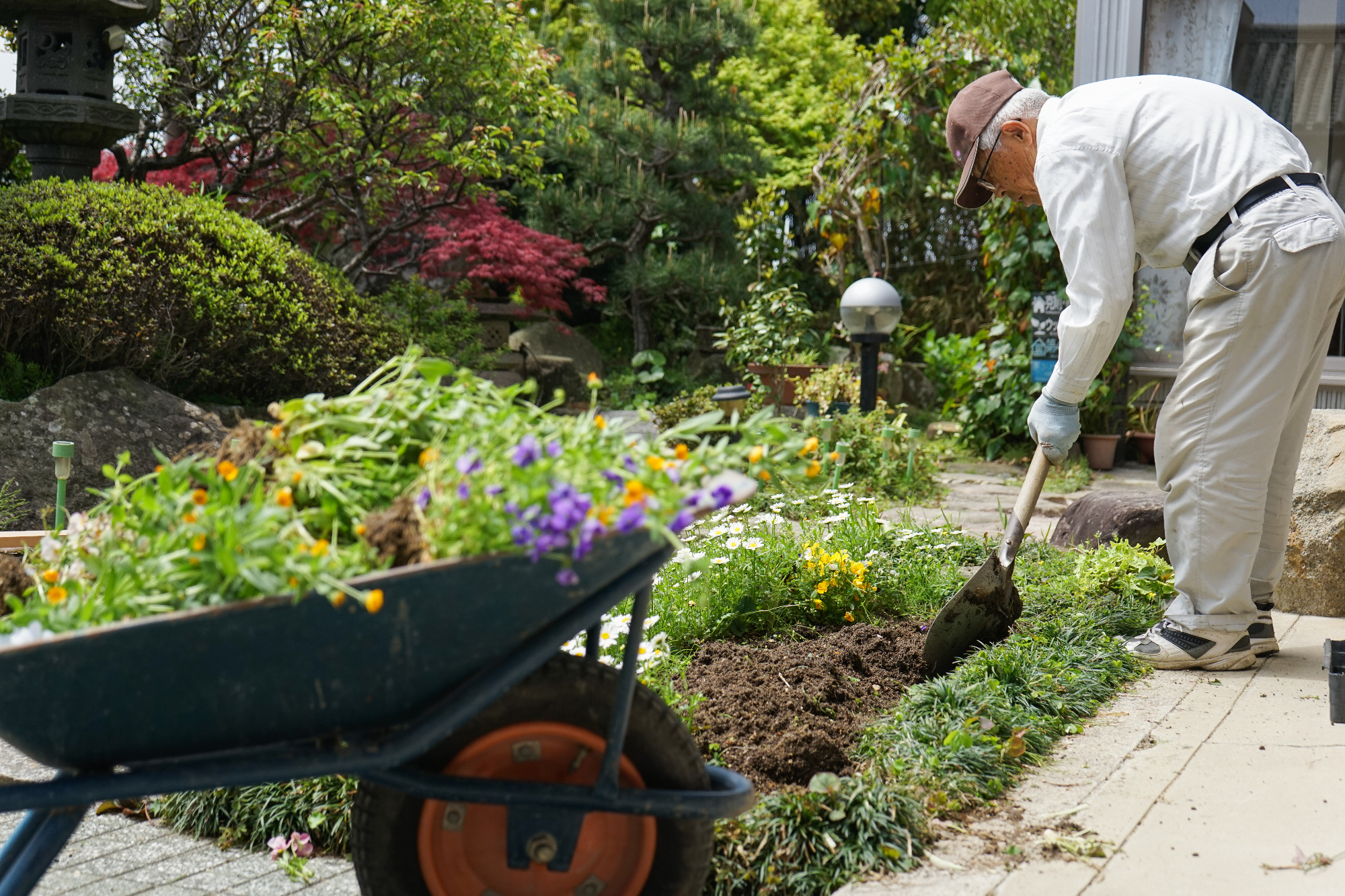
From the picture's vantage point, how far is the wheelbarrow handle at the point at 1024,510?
2680 mm

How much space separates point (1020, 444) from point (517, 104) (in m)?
4.00

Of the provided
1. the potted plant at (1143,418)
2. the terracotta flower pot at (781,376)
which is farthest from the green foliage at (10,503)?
the potted plant at (1143,418)

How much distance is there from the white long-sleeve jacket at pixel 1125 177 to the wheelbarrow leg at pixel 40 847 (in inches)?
85.5

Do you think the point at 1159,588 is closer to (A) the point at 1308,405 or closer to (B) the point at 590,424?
(A) the point at 1308,405

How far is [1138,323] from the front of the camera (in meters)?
6.50

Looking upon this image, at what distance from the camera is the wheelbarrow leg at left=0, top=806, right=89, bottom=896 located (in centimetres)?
124

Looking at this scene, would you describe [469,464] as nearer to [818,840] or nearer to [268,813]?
[818,840]

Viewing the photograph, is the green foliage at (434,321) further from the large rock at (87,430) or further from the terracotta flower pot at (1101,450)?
the terracotta flower pot at (1101,450)

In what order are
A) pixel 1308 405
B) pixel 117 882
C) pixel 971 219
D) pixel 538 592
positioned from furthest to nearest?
pixel 971 219 → pixel 1308 405 → pixel 117 882 → pixel 538 592

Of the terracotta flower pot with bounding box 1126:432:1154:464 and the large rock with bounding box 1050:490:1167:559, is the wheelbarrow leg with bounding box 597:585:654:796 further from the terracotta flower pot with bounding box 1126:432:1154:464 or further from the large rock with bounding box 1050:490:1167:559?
the terracotta flower pot with bounding box 1126:432:1154:464

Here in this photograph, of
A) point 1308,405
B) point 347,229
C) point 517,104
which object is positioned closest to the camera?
point 1308,405

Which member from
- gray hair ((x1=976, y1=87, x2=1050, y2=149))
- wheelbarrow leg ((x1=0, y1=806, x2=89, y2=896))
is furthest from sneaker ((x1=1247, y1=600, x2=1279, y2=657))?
wheelbarrow leg ((x1=0, y1=806, x2=89, y2=896))

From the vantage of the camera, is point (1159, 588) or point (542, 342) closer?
point (1159, 588)

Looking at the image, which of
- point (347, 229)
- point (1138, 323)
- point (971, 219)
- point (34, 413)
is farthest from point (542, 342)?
point (34, 413)
